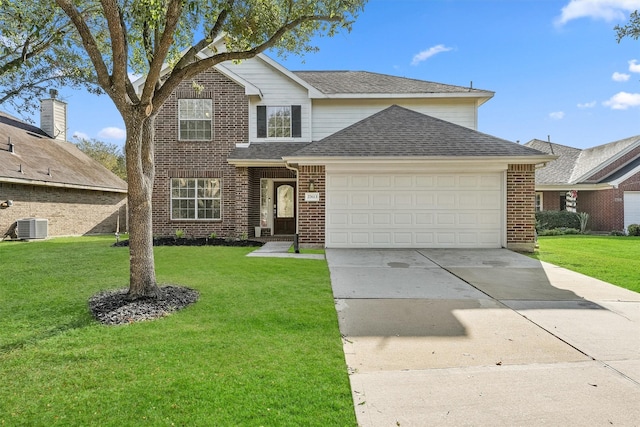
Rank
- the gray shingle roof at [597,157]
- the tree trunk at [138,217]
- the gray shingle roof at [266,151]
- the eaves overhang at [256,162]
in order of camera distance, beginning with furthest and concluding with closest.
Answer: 1. the gray shingle roof at [597,157]
2. the gray shingle roof at [266,151]
3. the eaves overhang at [256,162]
4. the tree trunk at [138,217]

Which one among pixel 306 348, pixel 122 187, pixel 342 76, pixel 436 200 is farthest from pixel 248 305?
pixel 122 187

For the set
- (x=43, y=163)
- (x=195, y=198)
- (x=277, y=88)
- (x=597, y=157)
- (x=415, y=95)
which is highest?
(x=277, y=88)

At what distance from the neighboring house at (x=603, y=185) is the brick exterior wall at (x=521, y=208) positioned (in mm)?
10868

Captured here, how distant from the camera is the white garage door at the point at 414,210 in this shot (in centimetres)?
1083

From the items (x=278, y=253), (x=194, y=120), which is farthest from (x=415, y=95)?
(x=278, y=253)

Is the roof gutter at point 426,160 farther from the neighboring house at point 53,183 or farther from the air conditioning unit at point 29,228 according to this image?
the air conditioning unit at point 29,228

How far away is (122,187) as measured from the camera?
67.8 ft

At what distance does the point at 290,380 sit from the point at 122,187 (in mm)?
20806

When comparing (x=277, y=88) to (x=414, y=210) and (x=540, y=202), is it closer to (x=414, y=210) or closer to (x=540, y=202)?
(x=414, y=210)

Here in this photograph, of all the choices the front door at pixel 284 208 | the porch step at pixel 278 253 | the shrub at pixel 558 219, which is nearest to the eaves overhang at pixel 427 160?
the porch step at pixel 278 253

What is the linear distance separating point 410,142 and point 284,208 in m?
6.39

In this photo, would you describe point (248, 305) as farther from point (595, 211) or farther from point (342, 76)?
point (595, 211)

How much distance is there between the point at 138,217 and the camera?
18.4 ft

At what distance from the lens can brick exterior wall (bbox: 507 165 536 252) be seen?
10656 millimetres
